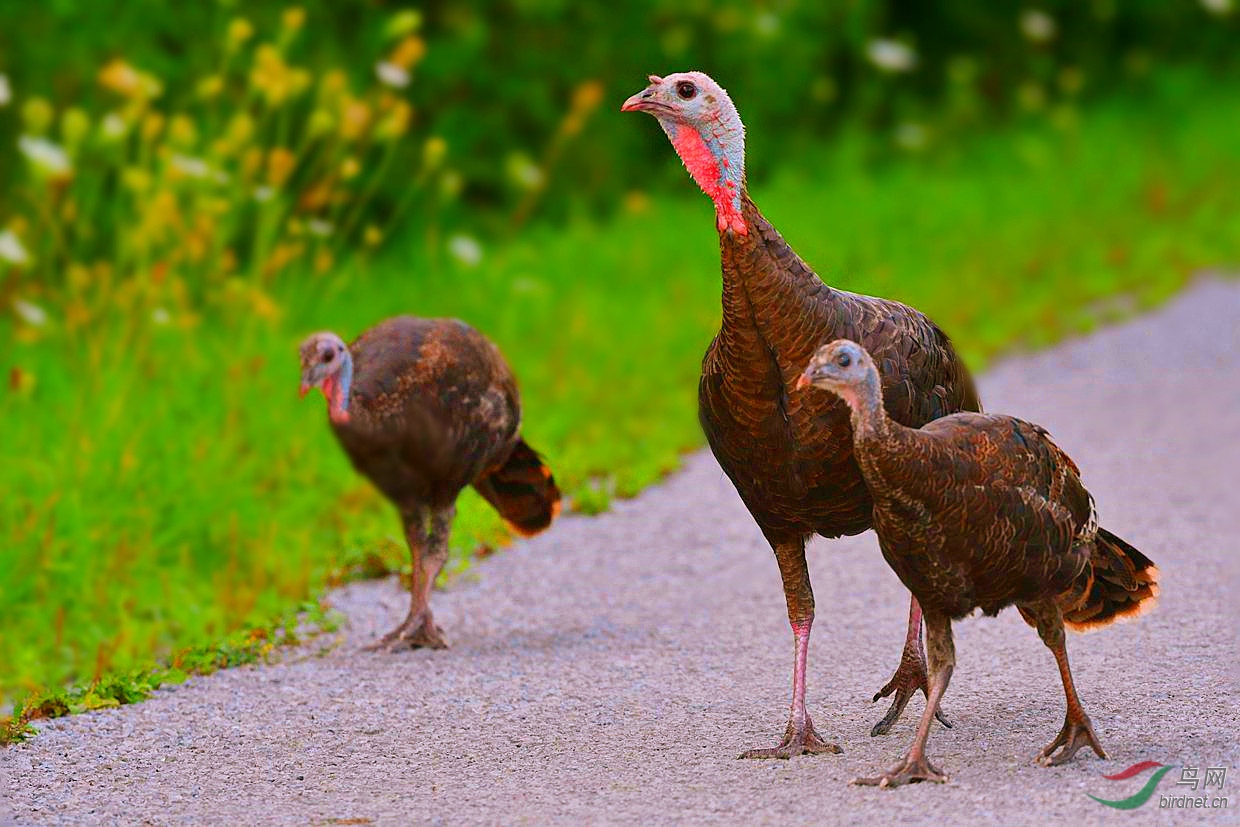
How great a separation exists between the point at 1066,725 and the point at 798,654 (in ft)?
2.46

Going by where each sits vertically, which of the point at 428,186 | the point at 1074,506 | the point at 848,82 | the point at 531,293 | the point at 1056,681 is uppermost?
the point at 848,82

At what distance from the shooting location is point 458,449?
20.3 feet

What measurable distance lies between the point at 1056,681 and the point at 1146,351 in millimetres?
5394

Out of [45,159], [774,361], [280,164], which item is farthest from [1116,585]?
[45,159]

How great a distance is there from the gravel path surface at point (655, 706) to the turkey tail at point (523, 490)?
33 cm

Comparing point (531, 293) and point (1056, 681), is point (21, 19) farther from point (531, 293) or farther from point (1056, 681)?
point (1056, 681)

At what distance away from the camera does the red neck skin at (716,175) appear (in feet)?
15.8

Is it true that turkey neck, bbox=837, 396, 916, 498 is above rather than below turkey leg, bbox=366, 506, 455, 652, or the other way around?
above

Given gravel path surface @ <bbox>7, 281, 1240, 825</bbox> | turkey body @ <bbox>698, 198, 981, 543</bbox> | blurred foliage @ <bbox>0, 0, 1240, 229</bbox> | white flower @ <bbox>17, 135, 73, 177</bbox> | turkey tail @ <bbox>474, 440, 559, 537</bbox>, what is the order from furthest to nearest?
blurred foliage @ <bbox>0, 0, 1240, 229</bbox> → white flower @ <bbox>17, 135, 73, 177</bbox> → turkey tail @ <bbox>474, 440, 559, 537</bbox> → turkey body @ <bbox>698, 198, 981, 543</bbox> → gravel path surface @ <bbox>7, 281, 1240, 825</bbox>

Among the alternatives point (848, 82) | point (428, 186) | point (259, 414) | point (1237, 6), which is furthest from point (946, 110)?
point (259, 414)

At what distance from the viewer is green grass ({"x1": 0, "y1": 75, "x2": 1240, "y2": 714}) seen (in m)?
6.82

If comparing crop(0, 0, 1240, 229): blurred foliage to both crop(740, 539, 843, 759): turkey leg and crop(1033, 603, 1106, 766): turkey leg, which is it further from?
crop(1033, 603, 1106, 766): turkey leg

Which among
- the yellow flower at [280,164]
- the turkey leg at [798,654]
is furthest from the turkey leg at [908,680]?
the yellow flower at [280,164]

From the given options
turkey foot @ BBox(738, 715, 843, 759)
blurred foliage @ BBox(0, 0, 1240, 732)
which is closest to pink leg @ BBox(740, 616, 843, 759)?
turkey foot @ BBox(738, 715, 843, 759)
